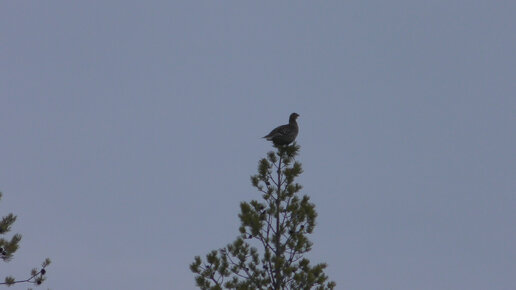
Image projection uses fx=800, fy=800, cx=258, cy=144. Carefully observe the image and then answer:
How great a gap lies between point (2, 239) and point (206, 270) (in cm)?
619

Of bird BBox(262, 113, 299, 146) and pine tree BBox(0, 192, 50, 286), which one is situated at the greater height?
bird BBox(262, 113, 299, 146)

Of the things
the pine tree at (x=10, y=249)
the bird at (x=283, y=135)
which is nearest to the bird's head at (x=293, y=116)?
the bird at (x=283, y=135)

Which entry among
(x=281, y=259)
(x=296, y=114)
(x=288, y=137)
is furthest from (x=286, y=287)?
(x=296, y=114)

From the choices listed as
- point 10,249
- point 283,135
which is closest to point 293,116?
point 283,135

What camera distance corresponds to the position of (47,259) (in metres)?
11.4

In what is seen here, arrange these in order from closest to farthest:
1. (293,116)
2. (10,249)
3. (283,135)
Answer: (10,249) < (283,135) < (293,116)

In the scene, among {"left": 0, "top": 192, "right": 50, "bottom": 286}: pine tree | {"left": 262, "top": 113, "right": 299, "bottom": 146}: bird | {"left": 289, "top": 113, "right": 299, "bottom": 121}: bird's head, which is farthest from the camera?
{"left": 289, "top": 113, "right": 299, "bottom": 121}: bird's head

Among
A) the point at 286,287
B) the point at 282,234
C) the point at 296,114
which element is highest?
the point at 296,114

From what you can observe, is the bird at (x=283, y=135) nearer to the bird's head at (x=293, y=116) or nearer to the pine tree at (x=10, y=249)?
the bird's head at (x=293, y=116)

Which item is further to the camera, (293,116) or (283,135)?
(293,116)

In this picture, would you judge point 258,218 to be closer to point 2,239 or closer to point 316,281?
point 316,281

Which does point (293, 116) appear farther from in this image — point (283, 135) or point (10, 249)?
point (10, 249)

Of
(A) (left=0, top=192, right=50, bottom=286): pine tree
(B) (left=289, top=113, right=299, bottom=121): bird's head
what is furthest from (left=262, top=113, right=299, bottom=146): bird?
(A) (left=0, top=192, right=50, bottom=286): pine tree

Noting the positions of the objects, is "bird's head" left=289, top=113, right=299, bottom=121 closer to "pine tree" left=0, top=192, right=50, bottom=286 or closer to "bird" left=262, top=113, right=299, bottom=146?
"bird" left=262, top=113, right=299, bottom=146
